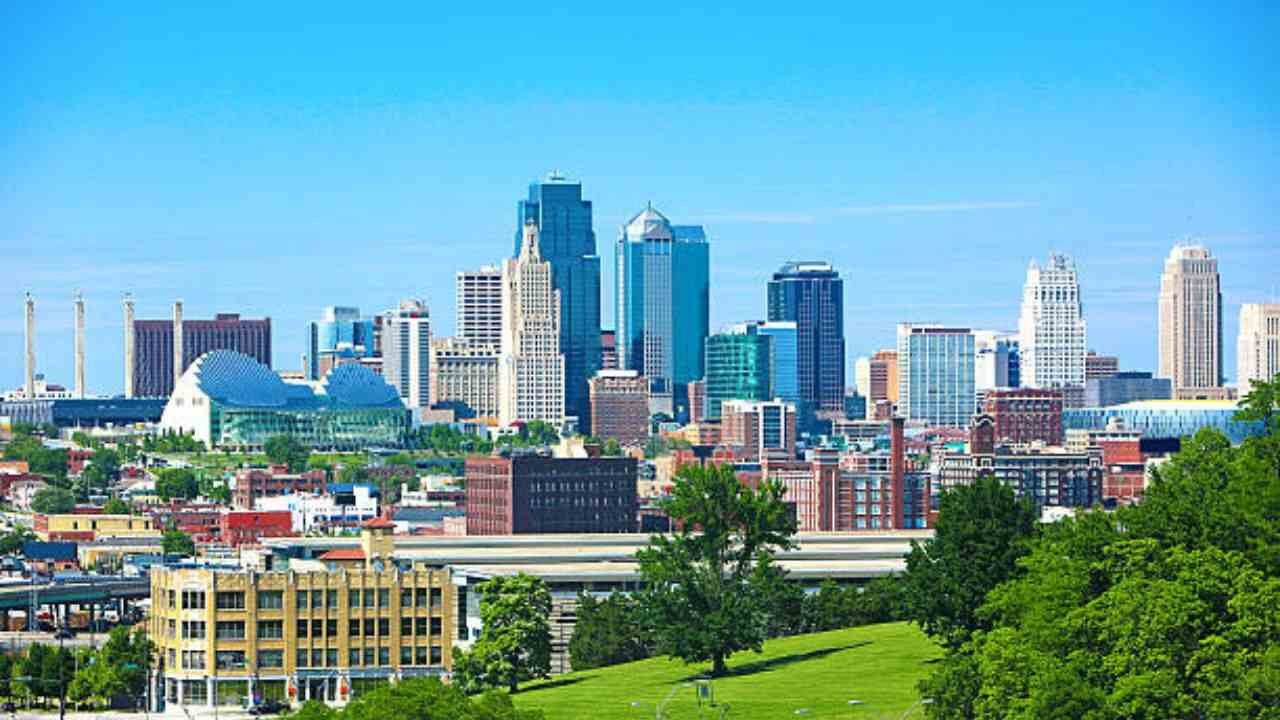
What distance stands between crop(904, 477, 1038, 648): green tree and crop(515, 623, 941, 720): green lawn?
182 centimetres

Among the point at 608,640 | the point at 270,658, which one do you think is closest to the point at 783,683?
the point at 608,640

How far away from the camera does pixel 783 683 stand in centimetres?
9669

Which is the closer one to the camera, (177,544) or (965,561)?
(965,561)

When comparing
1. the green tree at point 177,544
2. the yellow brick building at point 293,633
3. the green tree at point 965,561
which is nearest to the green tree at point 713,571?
the green tree at point 965,561

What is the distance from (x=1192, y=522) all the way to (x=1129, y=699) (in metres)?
10.8

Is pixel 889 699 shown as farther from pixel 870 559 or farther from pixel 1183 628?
pixel 870 559

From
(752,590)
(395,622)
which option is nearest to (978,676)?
(752,590)

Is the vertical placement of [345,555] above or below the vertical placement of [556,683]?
above

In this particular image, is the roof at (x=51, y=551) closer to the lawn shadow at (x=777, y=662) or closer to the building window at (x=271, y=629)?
the building window at (x=271, y=629)

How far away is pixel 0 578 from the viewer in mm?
167750

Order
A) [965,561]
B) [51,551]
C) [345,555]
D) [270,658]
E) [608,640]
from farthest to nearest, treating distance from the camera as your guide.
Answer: [51,551] → [345,555] → [608,640] → [270,658] → [965,561]

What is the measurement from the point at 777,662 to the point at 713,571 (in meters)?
3.76

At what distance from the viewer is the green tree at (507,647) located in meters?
109

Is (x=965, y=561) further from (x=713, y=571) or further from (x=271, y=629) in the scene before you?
(x=271, y=629)
